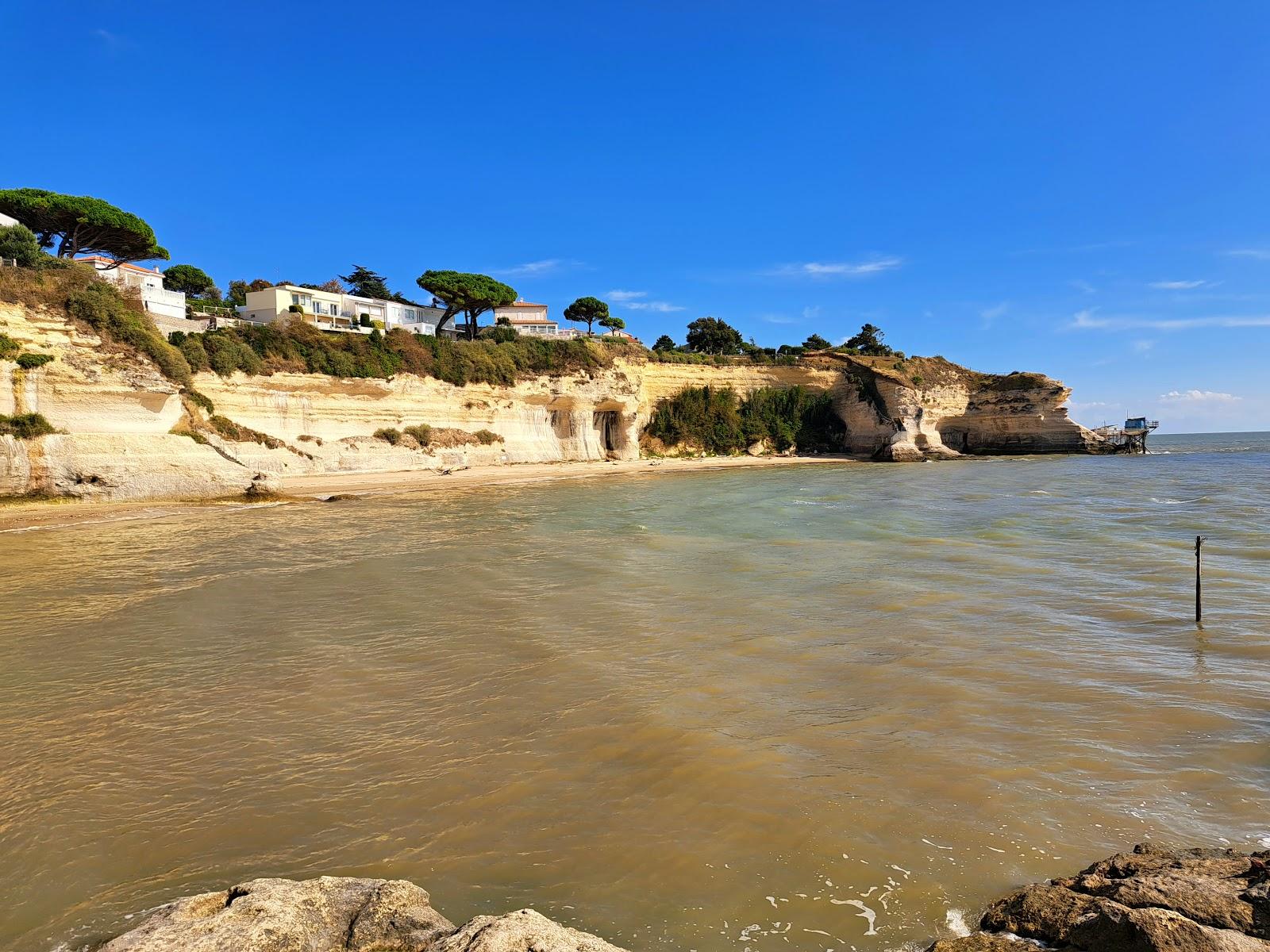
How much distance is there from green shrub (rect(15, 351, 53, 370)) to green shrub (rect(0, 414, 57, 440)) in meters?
1.45

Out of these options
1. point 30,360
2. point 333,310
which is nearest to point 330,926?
point 30,360

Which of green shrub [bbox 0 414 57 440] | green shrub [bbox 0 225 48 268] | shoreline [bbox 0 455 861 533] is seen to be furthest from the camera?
green shrub [bbox 0 225 48 268]

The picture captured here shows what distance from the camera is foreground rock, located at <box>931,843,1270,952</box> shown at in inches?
92.2

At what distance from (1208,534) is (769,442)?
3975 cm

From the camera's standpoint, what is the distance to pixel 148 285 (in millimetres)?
32062

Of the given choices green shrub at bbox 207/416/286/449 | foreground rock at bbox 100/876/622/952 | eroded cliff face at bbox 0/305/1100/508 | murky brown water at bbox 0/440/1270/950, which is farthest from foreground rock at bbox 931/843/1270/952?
green shrub at bbox 207/416/286/449

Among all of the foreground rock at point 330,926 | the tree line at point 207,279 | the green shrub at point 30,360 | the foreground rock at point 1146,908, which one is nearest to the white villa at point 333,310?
the tree line at point 207,279

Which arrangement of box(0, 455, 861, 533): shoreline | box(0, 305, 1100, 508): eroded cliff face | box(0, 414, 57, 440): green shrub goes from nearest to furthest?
box(0, 455, 861, 533): shoreline, box(0, 414, 57, 440): green shrub, box(0, 305, 1100, 508): eroded cliff face

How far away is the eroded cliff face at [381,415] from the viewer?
18688 mm

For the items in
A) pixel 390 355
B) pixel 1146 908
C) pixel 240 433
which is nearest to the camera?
pixel 1146 908

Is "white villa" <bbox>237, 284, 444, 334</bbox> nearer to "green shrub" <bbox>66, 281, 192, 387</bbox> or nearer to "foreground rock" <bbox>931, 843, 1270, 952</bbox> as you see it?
"green shrub" <bbox>66, 281, 192, 387</bbox>

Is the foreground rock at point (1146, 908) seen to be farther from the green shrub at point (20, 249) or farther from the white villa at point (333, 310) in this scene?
the white villa at point (333, 310)

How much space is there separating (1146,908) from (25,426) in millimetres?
24799

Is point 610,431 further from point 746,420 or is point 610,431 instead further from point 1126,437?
point 1126,437
